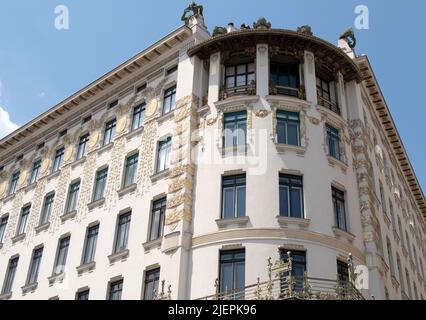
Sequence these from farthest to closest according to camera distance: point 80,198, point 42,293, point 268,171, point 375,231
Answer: point 80,198, point 42,293, point 375,231, point 268,171

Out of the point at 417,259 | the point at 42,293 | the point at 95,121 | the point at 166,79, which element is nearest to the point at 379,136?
the point at 417,259

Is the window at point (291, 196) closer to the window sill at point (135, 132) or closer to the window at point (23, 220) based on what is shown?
the window sill at point (135, 132)

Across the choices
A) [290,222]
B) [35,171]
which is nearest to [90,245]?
[35,171]

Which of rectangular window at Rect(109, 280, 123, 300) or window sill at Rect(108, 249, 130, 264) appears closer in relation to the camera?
rectangular window at Rect(109, 280, 123, 300)

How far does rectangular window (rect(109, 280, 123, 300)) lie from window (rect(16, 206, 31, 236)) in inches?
409

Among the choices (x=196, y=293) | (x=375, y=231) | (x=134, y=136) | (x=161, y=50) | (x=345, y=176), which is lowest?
(x=196, y=293)

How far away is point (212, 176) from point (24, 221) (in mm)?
15113

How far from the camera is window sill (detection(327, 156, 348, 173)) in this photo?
91.9ft

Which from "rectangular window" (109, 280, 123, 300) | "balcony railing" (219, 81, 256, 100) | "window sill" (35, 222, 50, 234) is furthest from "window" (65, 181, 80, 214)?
"balcony railing" (219, 81, 256, 100)

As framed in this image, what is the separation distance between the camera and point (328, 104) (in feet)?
101

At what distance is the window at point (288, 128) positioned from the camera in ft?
91.8

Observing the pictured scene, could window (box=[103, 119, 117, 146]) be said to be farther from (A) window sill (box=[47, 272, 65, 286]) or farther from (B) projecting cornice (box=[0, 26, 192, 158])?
(A) window sill (box=[47, 272, 65, 286])

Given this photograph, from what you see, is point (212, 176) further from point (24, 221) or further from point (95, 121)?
point (24, 221)

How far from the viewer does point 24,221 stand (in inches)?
1437
